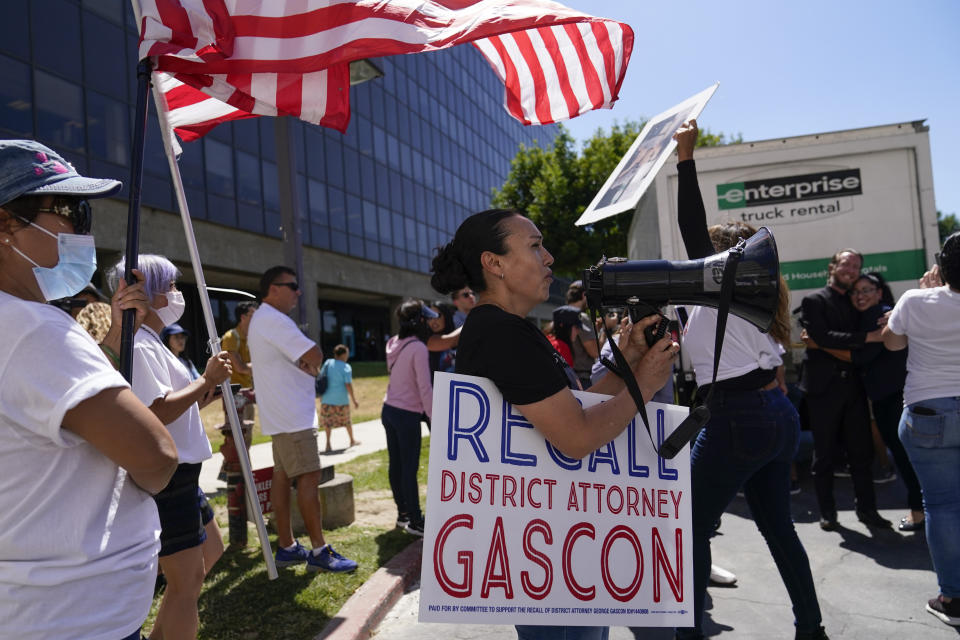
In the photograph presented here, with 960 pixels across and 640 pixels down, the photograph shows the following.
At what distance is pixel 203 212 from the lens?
1786 centimetres

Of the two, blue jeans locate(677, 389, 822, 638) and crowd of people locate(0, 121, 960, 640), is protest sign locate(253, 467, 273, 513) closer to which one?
crowd of people locate(0, 121, 960, 640)

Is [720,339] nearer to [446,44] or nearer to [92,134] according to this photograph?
[446,44]

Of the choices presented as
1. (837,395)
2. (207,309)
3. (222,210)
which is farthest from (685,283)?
(222,210)

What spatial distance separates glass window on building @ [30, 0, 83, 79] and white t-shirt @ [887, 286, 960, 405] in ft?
53.4

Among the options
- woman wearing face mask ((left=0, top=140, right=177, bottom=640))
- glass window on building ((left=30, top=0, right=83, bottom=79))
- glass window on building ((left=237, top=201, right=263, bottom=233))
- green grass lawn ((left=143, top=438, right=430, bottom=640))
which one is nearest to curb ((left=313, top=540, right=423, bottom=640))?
green grass lawn ((left=143, top=438, right=430, bottom=640))

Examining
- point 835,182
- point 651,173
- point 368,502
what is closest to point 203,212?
Result: point 368,502

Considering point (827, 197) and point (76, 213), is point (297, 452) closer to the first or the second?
point (76, 213)

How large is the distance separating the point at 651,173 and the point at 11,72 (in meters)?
15.6

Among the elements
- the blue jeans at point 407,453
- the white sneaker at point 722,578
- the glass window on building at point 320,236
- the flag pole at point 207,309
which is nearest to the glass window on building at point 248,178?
the glass window on building at point 320,236

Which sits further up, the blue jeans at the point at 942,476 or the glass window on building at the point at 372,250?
the glass window on building at the point at 372,250

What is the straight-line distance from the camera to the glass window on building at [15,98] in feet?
41.9

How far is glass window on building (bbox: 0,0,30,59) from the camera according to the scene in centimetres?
1280

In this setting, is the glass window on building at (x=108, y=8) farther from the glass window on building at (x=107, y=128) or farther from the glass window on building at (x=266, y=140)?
the glass window on building at (x=266, y=140)

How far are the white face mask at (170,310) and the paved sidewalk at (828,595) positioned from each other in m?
1.96
